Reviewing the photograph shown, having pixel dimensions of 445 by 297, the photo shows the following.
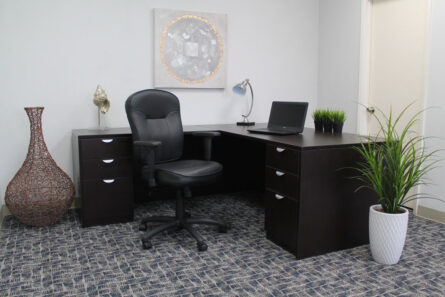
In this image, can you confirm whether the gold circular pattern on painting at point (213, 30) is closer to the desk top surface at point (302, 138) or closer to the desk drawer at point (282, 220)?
the desk top surface at point (302, 138)

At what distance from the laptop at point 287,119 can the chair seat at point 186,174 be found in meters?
0.50

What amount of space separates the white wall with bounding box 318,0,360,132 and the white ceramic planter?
1.66m

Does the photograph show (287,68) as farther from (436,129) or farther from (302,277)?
(302,277)

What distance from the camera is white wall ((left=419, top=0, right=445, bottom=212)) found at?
114 inches

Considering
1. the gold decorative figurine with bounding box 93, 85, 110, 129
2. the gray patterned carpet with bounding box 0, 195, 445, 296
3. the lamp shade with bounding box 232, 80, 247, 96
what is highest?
the lamp shade with bounding box 232, 80, 247, 96

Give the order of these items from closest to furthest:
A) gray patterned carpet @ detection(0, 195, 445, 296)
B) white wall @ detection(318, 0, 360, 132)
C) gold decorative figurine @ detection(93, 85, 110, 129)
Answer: gray patterned carpet @ detection(0, 195, 445, 296) < gold decorative figurine @ detection(93, 85, 110, 129) < white wall @ detection(318, 0, 360, 132)

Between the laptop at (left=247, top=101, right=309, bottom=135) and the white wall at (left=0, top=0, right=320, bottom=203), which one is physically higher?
the white wall at (left=0, top=0, right=320, bottom=203)

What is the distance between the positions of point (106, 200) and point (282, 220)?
130cm

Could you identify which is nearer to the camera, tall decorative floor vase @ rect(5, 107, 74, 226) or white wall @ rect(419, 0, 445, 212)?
tall decorative floor vase @ rect(5, 107, 74, 226)

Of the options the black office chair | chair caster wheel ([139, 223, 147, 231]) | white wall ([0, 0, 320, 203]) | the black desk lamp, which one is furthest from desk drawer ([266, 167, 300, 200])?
white wall ([0, 0, 320, 203])

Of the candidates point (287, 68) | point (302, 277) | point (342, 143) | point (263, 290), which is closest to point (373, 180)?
point (342, 143)

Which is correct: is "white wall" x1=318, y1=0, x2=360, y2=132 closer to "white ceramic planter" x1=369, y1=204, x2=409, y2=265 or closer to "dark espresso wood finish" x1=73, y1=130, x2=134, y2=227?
"white ceramic planter" x1=369, y1=204, x2=409, y2=265

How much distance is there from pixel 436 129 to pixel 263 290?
6.27ft

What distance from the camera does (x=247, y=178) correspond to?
389cm
